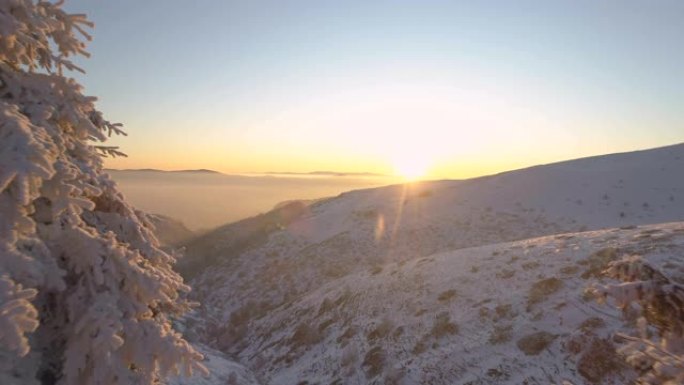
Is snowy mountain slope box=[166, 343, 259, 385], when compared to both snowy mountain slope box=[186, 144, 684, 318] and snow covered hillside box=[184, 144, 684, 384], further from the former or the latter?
snowy mountain slope box=[186, 144, 684, 318]

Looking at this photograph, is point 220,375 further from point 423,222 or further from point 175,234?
point 175,234

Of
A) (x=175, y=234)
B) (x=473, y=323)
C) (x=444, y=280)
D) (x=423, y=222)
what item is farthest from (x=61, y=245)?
(x=175, y=234)

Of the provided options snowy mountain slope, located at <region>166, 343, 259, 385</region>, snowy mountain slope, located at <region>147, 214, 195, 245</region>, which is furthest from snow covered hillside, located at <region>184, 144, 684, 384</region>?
snowy mountain slope, located at <region>147, 214, 195, 245</region>

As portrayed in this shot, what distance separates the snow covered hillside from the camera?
10.2 metres

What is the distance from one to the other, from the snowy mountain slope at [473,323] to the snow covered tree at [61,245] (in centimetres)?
783

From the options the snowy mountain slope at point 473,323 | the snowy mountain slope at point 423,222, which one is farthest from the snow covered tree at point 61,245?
the snowy mountain slope at point 423,222

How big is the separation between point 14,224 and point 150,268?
4.76ft

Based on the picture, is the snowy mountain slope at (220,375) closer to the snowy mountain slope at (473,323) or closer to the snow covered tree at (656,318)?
the snowy mountain slope at (473,323)

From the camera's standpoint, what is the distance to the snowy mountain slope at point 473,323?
9414mm

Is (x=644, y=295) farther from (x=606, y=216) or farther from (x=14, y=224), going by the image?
(x=606, y=216)

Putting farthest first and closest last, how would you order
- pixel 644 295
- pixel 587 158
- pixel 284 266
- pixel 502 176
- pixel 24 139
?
pixel 587 158 → pixel 502 176 → pixel 284 266 → pixel 24 139 → pixel 644 295

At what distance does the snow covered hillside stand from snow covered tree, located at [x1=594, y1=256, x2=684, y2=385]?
6479 mm

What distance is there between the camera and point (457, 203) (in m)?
34.6

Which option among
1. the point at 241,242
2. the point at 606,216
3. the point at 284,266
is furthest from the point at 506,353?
the point at 241,242
